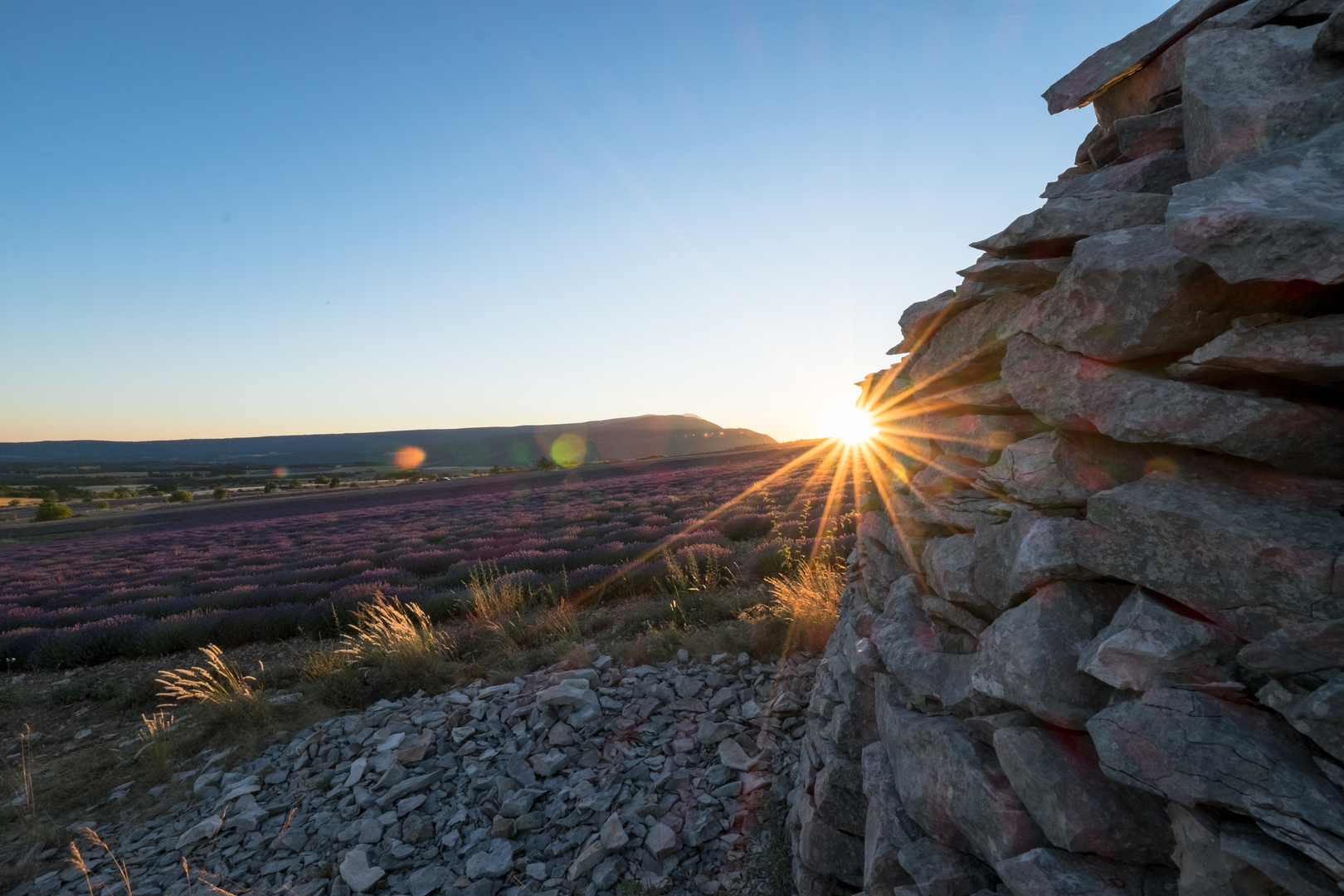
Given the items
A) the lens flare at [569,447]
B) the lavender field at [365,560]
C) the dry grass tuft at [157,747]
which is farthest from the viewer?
the lens flare at [569,447]

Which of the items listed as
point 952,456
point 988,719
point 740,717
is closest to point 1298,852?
point 988,719

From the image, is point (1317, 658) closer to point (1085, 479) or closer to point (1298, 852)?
point (1298, 852)

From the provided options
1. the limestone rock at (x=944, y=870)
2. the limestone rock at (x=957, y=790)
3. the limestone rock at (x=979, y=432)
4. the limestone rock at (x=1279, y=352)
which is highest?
the limestone rock at (x=1279, y=352)

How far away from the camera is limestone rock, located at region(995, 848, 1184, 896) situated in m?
1.93

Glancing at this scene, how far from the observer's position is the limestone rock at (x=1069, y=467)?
89.6 inches

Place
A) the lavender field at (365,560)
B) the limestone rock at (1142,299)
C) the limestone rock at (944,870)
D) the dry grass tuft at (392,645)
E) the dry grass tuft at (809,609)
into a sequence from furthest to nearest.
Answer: the lavender field at (365,560)
the dry grass tuft at (392,645)
the dry grass tuft at (809,609)
the limestone rock at (944,870)
the limestone rock at (1142,299)

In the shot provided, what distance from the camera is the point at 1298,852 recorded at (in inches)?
59.6

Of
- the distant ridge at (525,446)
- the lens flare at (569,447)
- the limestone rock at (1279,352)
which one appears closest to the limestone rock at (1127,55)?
the limestone rock at (1279,352)

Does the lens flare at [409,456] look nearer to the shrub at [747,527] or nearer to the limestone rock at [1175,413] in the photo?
the shrub at [747,527]

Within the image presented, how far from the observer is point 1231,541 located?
1725mm

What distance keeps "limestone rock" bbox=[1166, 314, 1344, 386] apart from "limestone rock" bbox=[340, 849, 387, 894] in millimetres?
5188

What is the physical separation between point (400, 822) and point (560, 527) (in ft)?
45.7

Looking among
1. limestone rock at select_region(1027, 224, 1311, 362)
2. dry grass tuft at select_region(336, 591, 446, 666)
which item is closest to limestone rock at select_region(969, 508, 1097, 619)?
limestone rock at select_region(1027, 224, 1311, 362)

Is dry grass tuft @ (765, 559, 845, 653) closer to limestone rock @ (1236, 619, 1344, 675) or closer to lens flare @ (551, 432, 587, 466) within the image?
limestone rock @ (1236, 619, 1344, 675)
